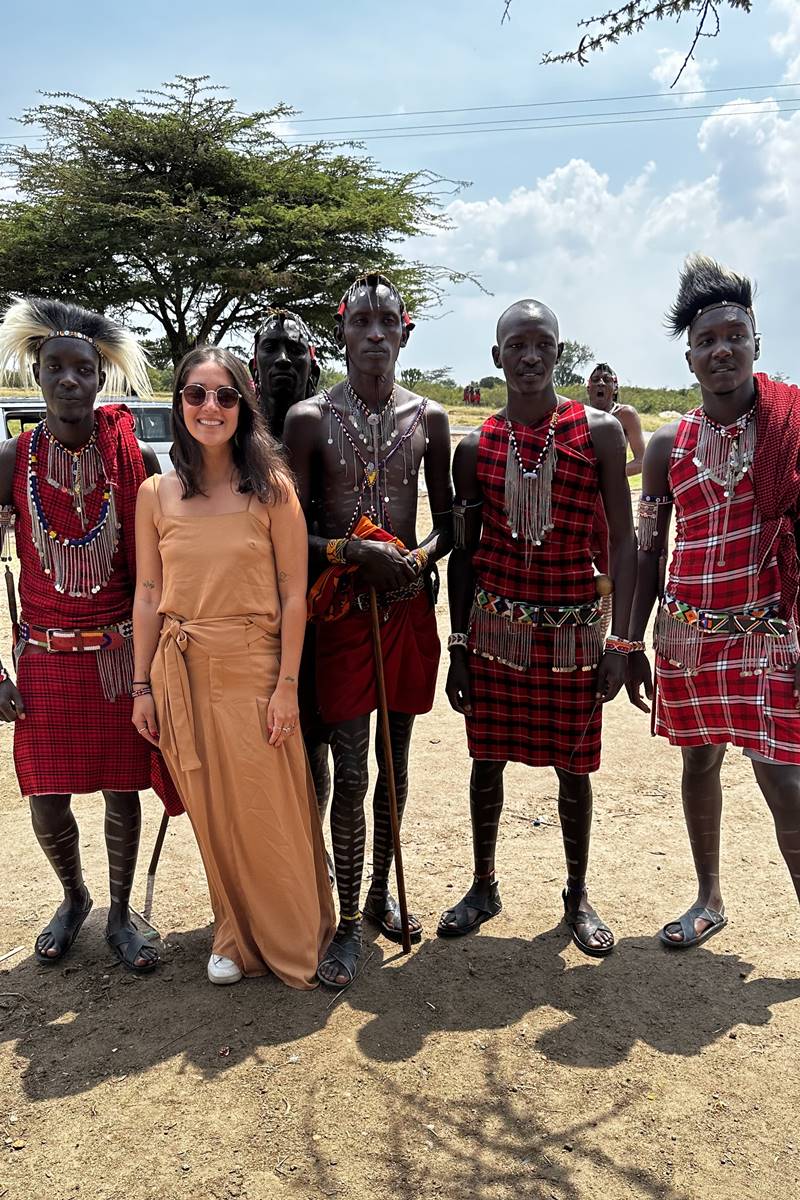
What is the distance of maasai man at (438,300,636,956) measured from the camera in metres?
3.25

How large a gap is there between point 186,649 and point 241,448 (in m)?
0.66

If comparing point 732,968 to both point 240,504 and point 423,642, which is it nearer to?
point 423,642

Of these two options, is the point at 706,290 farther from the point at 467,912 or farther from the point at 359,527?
the point at 467,912

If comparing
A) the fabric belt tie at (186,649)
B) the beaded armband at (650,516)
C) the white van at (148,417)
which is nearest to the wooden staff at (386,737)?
the fabric belt tie at (186,649)

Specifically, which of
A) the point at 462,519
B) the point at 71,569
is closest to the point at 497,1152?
the point at 462,519

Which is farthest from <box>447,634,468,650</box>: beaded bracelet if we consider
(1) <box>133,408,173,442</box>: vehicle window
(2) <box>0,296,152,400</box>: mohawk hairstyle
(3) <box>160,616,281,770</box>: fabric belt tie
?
(1) <box>133,408,173,442</box>: vehicle window

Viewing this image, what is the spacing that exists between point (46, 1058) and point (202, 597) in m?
1.46

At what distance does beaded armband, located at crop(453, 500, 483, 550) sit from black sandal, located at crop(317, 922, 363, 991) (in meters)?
1.38

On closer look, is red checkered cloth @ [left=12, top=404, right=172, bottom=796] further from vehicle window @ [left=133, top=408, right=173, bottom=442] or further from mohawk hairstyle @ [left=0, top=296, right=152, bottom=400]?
vehicle window @ [left=133, top=408, right=173, bottom=442]

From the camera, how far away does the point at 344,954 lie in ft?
10.7

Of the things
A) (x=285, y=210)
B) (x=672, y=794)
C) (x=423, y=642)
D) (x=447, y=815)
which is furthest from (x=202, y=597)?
(x=285, y=210)

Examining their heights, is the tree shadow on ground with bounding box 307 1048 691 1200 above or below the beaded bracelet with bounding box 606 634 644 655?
below

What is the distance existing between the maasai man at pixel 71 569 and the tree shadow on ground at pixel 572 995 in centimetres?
91

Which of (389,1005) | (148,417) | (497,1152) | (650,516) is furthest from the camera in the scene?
(148,417)
